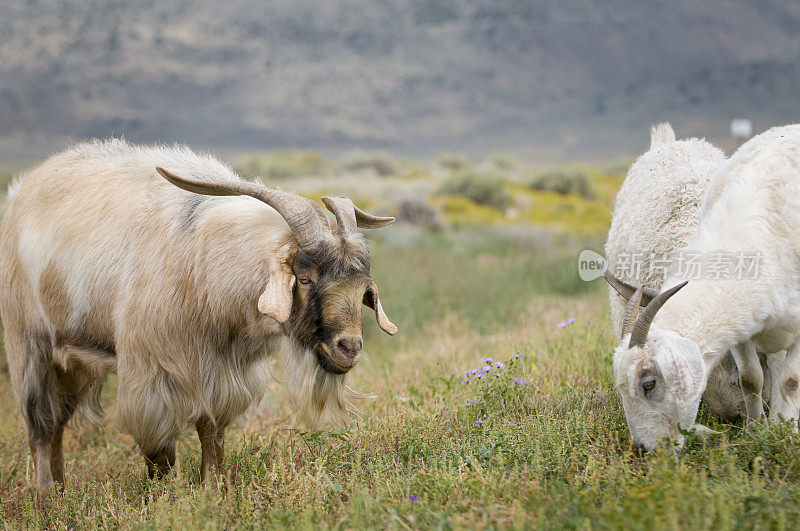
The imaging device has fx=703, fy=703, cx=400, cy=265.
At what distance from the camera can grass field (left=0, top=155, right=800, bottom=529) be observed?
3.22 metres

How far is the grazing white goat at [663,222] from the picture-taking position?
192 inches

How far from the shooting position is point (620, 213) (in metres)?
6.26

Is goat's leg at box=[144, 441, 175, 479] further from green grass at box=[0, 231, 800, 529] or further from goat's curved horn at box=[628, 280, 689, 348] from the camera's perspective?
goat's curved horn at box=[628, 280, 689, 348]

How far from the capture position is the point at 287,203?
411 cm

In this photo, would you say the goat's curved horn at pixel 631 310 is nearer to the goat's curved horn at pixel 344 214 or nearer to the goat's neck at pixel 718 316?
the goat's neck at pixel 718 316

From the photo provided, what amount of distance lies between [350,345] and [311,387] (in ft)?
1.55

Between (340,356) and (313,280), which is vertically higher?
(313,280)

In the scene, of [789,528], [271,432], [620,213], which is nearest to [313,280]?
[271,432]

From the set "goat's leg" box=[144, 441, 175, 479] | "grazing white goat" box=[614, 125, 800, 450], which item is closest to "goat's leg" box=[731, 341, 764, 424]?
"grazing white goat" box=[614, 125, 800, 450]

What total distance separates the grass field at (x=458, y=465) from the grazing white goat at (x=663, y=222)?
0.34m

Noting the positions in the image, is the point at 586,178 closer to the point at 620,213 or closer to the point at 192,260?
the point at 620,213

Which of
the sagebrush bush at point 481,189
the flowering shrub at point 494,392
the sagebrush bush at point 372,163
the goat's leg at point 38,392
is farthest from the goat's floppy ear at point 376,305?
the sagebrush bush at point 372,163

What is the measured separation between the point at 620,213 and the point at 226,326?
3658 millimetres

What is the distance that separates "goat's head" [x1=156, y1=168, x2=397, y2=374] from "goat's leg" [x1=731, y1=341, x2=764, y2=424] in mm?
2452
